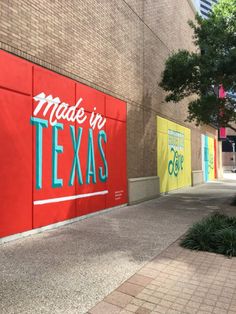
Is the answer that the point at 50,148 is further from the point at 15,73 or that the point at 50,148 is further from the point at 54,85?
the point at 15,73

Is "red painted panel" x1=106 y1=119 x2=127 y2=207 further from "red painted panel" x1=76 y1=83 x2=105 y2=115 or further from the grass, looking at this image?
the grass

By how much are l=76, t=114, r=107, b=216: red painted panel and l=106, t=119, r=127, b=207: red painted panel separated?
458 mm

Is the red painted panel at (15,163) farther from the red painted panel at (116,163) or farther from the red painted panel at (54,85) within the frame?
the red painted panel at (116,163)

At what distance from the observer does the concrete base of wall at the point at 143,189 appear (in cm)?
1288

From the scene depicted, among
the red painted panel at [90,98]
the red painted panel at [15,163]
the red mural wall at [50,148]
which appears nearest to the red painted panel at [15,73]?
the red mural wall at [50,148]

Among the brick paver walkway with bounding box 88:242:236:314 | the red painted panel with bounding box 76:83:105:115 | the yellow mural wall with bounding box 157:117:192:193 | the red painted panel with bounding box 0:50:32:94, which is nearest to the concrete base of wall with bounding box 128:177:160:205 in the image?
the yellow mural wall with bounding box 157:117:192:193

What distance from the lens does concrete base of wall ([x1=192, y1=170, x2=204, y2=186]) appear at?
2303 cm

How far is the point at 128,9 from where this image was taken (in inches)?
509

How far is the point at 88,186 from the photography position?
395 inches

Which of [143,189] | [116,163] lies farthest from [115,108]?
[143,189]

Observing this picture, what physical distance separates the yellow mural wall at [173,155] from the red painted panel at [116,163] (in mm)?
4060

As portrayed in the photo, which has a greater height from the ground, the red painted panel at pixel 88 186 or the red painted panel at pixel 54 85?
the red painted panel at pixel 54 85

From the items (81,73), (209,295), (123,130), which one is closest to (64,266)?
(209,295)

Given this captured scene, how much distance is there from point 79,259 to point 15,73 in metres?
4.04
